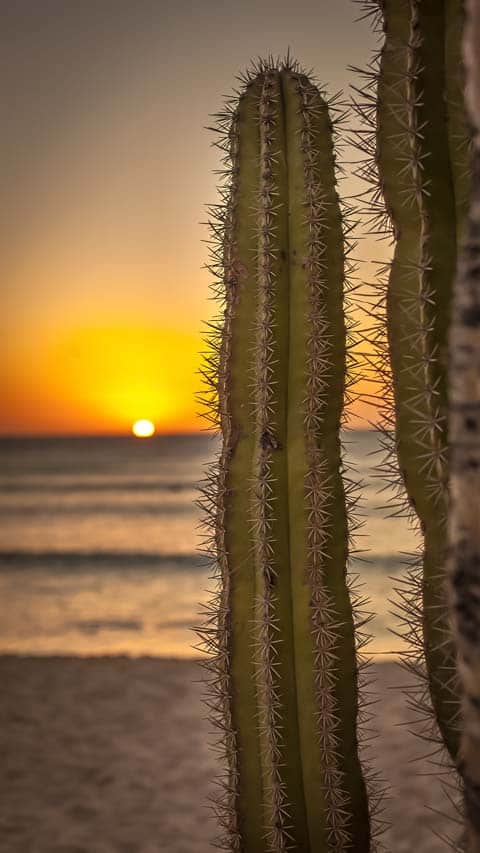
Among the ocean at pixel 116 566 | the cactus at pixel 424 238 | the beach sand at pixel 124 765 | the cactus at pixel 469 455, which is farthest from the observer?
the ocean at pixel 116 566

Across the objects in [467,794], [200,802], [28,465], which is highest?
[28,465]

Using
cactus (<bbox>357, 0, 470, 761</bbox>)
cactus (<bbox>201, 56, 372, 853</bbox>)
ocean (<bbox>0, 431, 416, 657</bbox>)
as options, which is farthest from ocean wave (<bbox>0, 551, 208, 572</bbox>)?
cactus (<bbox>357, 0, 470, 761</bbox>)

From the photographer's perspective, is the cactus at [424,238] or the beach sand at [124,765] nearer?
the cactus at [424,238]

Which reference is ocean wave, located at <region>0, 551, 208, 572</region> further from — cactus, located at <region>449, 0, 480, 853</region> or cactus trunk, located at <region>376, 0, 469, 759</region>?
cactus, located at <region>449, 0, 480, 853</region>

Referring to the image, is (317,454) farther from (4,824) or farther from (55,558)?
(55,558)

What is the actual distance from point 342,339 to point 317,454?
0.28 metres

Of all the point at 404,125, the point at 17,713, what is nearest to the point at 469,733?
the point at 404,125

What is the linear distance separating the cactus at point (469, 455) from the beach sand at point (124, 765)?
103 inches

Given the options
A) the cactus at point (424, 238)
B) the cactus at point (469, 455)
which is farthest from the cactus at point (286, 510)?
the cactus at point (469, 455)

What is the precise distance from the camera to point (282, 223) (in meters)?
2.12

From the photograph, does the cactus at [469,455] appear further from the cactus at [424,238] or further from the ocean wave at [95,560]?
the ocean wave at [95,560]

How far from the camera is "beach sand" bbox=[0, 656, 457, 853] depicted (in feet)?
12.9

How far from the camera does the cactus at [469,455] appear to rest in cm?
76

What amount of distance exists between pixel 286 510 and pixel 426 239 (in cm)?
77
